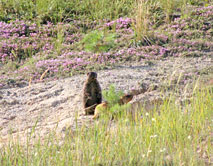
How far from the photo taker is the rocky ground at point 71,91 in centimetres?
563

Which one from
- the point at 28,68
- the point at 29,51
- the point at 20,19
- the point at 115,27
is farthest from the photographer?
the point at 20,19

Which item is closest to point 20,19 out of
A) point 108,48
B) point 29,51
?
point 29,51

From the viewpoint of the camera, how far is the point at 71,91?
6.62 m

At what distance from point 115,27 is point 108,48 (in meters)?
1.54

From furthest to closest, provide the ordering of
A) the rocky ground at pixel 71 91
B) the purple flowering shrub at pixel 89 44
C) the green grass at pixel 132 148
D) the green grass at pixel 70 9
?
Result: the green grass at pixel 70 9, the purple flowering shrub at pixel 89 44, the rocky ground at pixel 71 91, the green grass at pixel 132 148

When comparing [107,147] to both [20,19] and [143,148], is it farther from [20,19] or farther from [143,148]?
[20,19]

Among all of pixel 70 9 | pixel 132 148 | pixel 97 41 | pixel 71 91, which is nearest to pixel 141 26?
pixel 97 41

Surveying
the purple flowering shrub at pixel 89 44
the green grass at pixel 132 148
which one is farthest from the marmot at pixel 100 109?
the purple flowering shrub at pixel 89 44

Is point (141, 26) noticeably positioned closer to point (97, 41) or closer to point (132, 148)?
point (97, 41)

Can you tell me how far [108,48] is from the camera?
833cm

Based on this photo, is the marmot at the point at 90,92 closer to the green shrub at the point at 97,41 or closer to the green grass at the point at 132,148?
the green grass at the point at 132,148

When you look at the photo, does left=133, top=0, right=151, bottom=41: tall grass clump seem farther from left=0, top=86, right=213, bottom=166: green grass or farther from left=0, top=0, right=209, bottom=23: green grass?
left=0, top=86, right=213, bottom=166: green grass

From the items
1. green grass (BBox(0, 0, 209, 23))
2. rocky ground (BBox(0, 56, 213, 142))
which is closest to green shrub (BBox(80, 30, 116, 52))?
rocky ground (BBox(0, 56, 213, 142))

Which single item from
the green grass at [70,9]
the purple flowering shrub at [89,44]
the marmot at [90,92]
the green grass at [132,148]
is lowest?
the green grass at [132,148]
